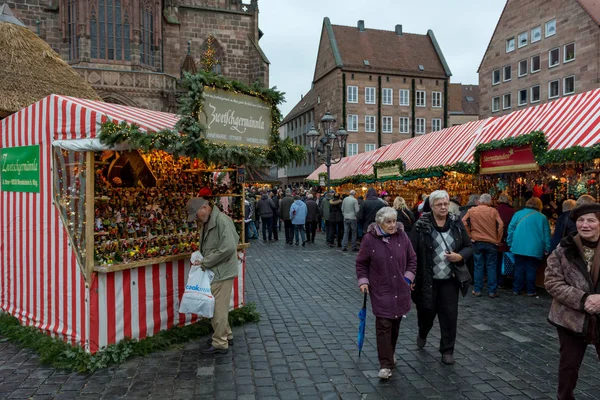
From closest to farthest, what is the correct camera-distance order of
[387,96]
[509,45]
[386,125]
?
[509,45]
[386,125]
[387,96]

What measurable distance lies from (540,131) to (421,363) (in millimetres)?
5365

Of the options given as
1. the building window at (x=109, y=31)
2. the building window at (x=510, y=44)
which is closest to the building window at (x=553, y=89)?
the building window at (x=510, y=44)

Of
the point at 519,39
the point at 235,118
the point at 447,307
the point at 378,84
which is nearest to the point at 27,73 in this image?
Answer: the point at 235,118

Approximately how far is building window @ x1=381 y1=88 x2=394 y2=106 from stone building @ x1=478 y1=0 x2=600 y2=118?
946 centimetres

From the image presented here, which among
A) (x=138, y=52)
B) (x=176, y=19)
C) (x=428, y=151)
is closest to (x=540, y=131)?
(x=428, y=151)

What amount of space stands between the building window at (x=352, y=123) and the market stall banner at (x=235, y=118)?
4084 centimetres

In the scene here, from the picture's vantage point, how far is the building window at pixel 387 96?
156ft

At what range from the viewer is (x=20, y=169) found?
5973mm

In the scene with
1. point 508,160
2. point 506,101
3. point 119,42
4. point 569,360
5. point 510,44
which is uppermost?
point 510,44

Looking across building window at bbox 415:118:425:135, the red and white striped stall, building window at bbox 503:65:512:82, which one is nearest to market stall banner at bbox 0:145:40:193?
the red and white striped stall

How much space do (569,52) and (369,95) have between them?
734 inches

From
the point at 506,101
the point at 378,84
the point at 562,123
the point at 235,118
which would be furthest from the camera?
the point at 378,84

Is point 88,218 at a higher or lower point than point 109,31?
lower

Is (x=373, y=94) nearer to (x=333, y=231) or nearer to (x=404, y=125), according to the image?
(x=404, y=125)
